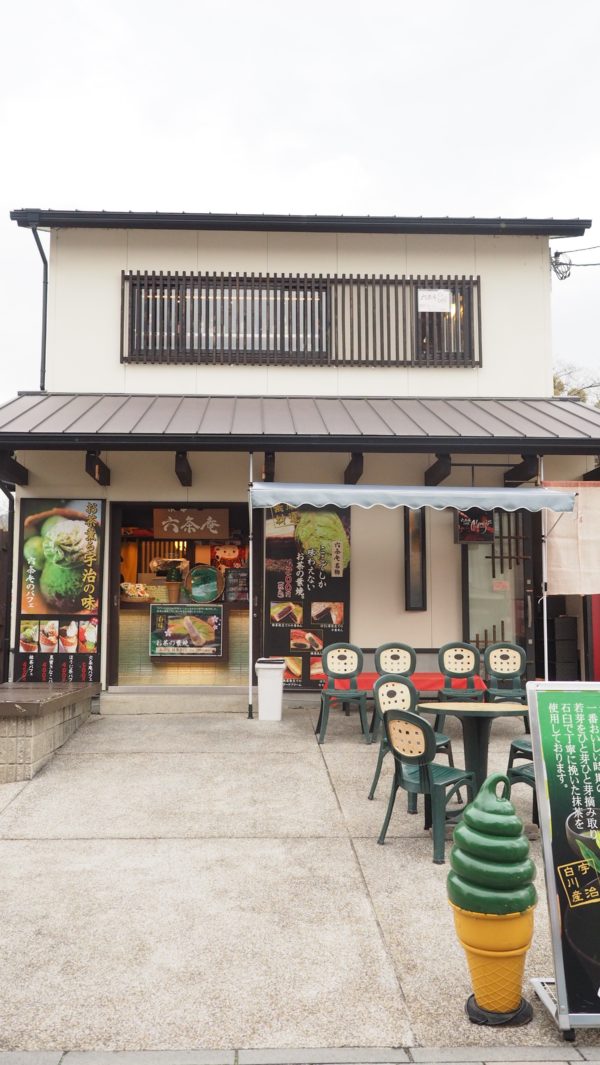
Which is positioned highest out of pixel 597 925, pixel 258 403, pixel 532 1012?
pixel 258 403

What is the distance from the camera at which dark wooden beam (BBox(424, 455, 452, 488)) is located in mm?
9992

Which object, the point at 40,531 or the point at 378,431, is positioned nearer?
the point at 378,431

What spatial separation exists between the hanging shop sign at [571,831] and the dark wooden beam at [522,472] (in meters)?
7.00

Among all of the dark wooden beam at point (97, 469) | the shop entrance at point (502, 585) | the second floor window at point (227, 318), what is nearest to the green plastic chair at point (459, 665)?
the shop entrance at point (502, 585)

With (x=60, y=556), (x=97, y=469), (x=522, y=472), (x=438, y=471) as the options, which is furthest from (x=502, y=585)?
(x=60, y=556)

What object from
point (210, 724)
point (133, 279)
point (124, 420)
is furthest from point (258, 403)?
point (210, 724)

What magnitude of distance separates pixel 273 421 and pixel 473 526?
3359 mm

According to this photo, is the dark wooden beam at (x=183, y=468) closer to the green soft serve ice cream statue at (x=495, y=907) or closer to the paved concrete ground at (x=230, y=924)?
the paved concrete ground at (x=230, y=924)

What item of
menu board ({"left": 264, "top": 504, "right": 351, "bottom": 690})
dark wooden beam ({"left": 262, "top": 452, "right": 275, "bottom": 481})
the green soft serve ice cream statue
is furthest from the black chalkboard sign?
the green soft serve ice cream statue

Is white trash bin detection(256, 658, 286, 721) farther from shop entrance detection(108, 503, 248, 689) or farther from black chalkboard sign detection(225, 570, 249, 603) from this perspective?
black chalkboard sign detection(225, 570, 249, 603)

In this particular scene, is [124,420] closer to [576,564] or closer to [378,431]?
[378,431]

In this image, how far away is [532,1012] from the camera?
11.2 feet

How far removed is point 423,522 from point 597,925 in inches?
309

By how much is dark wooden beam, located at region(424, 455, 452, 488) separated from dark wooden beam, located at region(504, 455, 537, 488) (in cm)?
111
